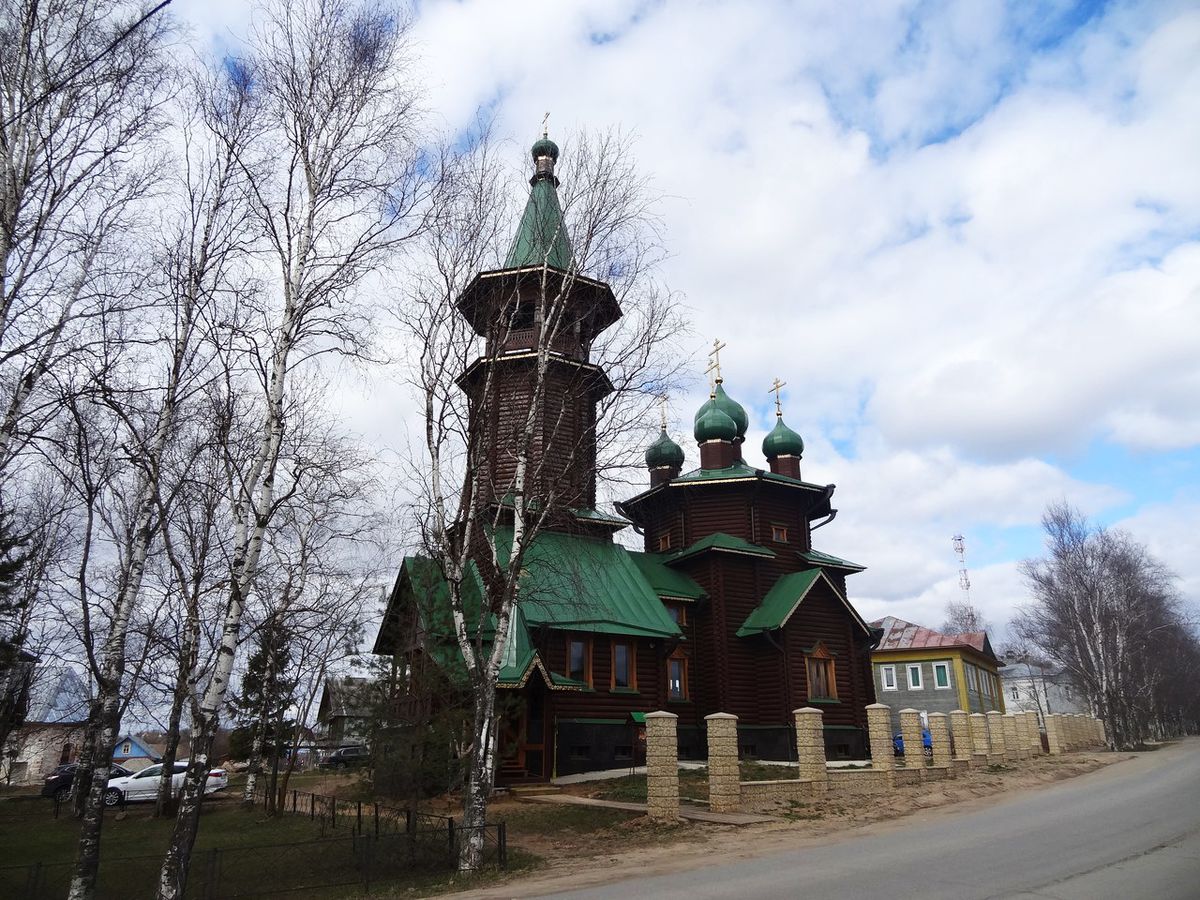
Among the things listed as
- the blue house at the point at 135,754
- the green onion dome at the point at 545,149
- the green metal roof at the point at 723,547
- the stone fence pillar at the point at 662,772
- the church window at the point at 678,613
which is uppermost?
the green onion dome at the point at 545,149

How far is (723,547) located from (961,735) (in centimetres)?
905

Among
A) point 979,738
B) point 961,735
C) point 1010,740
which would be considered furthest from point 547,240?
point 1010,740

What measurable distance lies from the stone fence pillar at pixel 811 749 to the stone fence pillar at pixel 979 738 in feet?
32.8

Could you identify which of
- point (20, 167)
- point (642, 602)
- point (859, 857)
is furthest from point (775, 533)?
point (20, 167)

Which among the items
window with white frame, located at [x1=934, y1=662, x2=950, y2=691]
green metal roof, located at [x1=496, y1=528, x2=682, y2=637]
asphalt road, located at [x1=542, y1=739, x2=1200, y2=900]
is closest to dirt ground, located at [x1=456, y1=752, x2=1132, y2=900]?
asphalt road, located at [x1=542, y1=739, x2=1200, y2=900]

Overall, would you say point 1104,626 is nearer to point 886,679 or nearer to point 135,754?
point 886,679

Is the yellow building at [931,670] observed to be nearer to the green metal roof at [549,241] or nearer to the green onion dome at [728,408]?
the green onion dome at [728,408]

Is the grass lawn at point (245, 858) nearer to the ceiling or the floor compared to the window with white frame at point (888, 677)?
nearer to the floor

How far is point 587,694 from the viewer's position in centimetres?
2314

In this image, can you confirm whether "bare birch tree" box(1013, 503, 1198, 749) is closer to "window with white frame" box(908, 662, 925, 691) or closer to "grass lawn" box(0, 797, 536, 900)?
"window with white frame" box(908, 662, 925, 691)

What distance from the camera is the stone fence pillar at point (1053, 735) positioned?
3284cm

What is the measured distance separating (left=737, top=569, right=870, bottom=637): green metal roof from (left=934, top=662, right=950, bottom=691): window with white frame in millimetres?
24826

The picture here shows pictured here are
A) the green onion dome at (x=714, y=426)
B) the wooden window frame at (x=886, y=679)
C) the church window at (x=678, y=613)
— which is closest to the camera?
the church window at (x=678, y=613)

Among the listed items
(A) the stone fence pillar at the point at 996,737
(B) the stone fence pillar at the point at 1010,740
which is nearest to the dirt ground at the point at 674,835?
(A) the stone fence pillar at the point at 996,737
